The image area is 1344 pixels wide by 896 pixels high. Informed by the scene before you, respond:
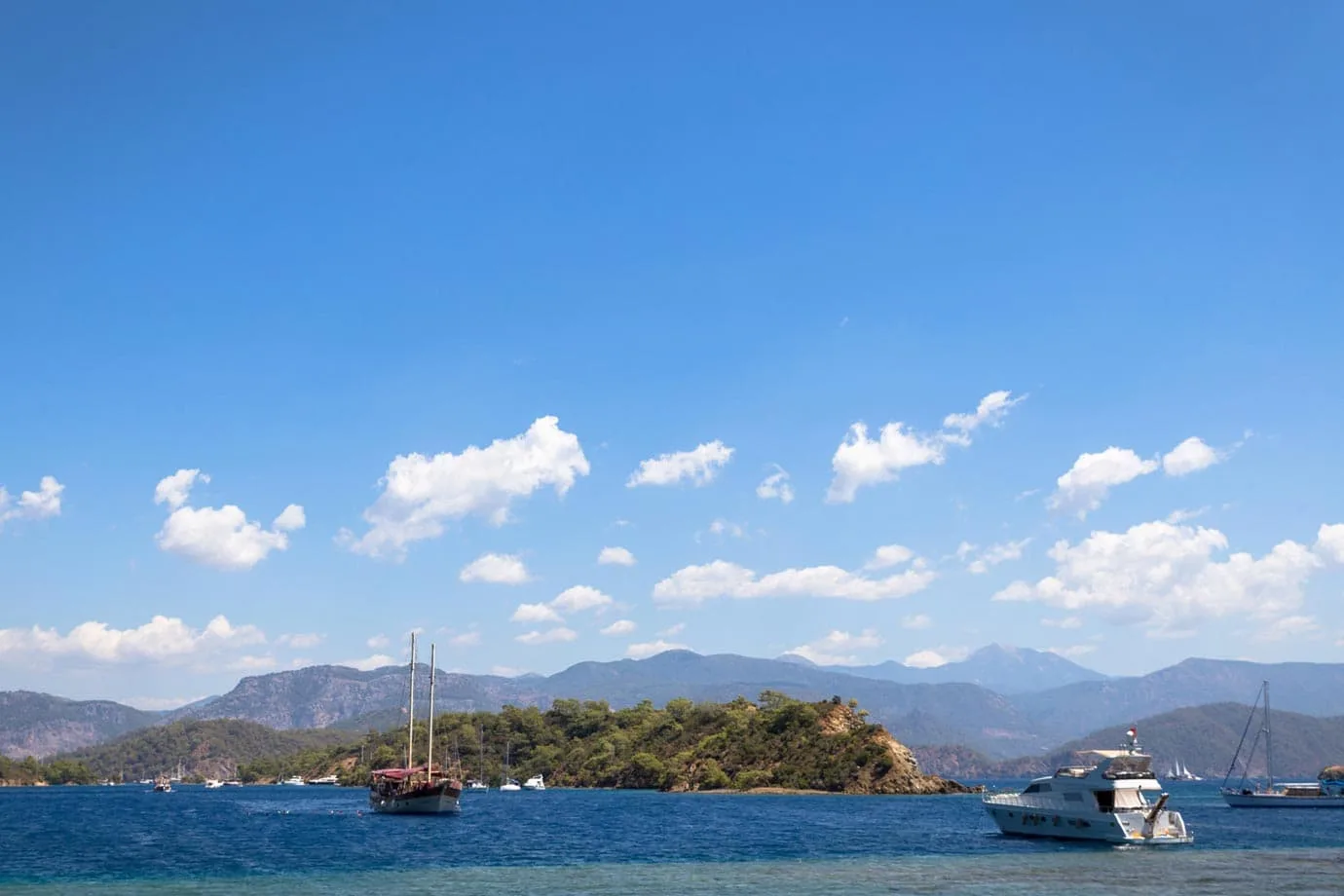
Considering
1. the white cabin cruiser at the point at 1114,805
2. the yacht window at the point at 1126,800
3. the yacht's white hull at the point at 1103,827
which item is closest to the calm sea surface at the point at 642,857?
the yacht's white hull at the point at 1103,827

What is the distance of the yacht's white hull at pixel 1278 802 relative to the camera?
17712 cm

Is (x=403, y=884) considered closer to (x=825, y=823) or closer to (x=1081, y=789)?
(x=1081, y=789)

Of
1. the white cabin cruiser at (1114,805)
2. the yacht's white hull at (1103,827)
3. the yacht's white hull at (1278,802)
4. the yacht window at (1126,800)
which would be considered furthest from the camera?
the yacht's white hull at (1278,802)

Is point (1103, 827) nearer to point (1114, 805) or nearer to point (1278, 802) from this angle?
point (1114, 805)

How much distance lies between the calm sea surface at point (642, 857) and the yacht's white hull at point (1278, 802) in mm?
39293

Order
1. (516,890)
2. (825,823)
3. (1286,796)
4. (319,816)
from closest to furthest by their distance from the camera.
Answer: (516,890) < (825,823) < (319,816) < (1286,796)

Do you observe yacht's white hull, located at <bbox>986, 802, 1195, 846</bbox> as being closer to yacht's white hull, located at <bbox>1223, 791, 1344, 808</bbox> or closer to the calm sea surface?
the calm sea surface

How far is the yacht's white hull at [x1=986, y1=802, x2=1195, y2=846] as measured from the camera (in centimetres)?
8431

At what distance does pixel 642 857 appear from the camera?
265 ft

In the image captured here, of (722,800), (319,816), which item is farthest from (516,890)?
(722,800)

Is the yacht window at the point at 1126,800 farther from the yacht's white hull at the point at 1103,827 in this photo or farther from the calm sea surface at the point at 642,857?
the calm sea surface at the point at 642,857

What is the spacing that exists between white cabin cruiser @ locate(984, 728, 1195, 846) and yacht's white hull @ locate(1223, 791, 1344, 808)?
11138 cm

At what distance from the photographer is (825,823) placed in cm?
12256

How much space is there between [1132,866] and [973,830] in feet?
130
